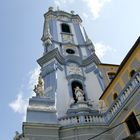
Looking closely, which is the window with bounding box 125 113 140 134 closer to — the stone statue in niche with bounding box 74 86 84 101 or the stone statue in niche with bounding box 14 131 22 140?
the stone statue in niche with bounding box 74 86 84 101

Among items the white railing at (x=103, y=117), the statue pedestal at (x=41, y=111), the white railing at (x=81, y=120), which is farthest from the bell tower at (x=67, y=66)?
the white railing at (x=103, y=117)

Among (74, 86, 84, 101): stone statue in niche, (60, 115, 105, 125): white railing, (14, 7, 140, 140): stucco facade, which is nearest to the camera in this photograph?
(14, 7, 140, 140): stucco facade

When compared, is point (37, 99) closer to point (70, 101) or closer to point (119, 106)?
point (70, 101)

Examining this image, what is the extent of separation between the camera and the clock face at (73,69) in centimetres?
2462

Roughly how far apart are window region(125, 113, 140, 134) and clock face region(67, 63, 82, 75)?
959 cm

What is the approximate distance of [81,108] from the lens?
19.9 metres

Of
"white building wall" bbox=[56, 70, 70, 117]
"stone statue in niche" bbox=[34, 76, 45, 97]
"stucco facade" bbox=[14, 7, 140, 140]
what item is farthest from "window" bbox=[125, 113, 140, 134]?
"stone statue in niche" bbox=[34, 76, 45, 97]

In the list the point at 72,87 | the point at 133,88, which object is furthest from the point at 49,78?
the point at 133,88

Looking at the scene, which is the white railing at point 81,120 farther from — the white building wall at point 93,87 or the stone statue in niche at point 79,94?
the white building wall at point 93,87

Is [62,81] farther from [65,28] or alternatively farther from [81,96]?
[65,28]

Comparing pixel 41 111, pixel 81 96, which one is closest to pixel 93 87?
pixel 81 96

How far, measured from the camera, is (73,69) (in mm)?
24891

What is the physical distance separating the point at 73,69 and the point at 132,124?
1037cm

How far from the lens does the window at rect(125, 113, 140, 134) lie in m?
15.1
